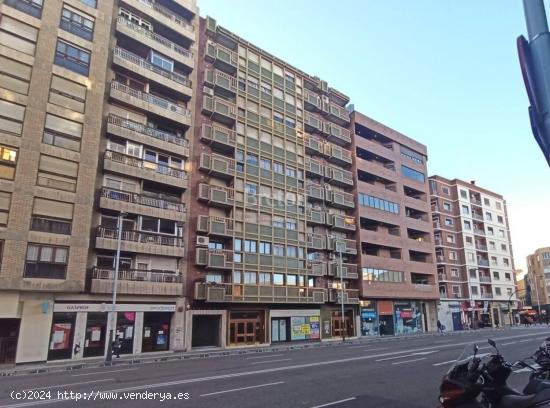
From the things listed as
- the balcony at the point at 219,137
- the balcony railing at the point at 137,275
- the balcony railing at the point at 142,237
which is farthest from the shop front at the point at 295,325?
the balcony at the point at 219,137

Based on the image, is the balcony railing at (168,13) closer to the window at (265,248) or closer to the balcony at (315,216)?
the window at (265,248)

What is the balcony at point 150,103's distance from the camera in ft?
98.2

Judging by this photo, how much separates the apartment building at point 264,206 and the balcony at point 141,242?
5.95 ft

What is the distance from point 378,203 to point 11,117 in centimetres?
3917

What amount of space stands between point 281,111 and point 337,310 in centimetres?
2253

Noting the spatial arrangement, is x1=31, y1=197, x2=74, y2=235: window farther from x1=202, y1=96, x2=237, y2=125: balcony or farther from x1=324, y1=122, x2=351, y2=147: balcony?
x1=324, y1=122, x2=351, y2=147: balcony

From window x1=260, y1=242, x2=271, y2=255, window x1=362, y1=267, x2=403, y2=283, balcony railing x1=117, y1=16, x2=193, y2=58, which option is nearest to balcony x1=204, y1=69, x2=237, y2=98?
balcony railing x1=117, y1=16, x2=193, y2=58

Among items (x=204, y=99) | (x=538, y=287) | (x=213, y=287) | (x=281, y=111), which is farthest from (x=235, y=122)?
(x=538, y=287)

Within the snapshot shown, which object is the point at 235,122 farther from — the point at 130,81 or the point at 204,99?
the point at 130,81

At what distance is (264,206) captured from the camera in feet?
121

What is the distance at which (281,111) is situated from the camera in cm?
4206

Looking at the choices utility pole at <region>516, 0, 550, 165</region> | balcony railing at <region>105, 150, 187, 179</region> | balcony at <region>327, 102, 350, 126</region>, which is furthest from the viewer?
balcony at <region>327, 102, 350, 126</region>

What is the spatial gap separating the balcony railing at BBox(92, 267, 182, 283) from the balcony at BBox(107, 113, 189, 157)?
9.99 meters

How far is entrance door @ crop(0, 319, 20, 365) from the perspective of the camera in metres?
22.2
